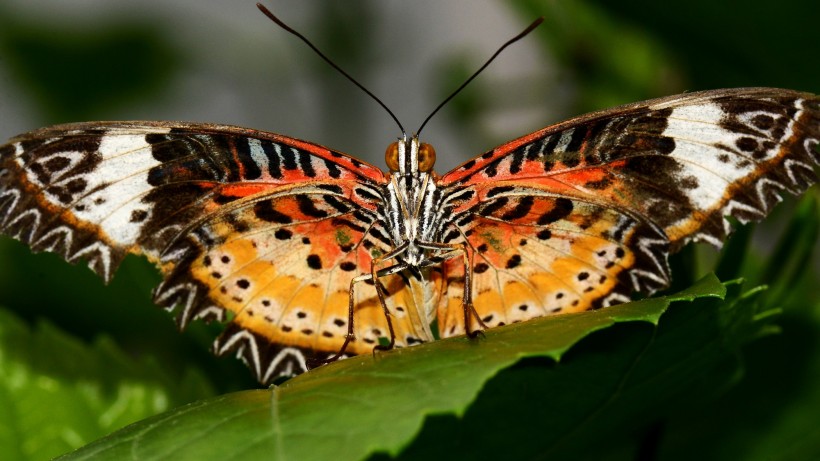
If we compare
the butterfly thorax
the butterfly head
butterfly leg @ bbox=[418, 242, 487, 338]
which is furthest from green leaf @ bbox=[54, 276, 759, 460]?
the butterfly head

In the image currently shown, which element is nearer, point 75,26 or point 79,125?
point 79,125

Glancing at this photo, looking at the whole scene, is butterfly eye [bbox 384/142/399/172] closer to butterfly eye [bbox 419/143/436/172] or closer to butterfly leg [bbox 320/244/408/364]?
butterfly eye [bbox 419/143/436/172]

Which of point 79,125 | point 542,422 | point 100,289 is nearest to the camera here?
point 542,422

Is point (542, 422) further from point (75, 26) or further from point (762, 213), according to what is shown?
point (75, 26)

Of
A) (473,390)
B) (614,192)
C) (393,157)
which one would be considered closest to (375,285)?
(393,157)

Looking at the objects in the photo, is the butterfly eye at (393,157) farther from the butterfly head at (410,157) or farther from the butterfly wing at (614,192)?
the butterfly wing at (614,192)

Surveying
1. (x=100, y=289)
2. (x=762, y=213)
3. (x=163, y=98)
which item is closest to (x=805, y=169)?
(x=762, y=213)
